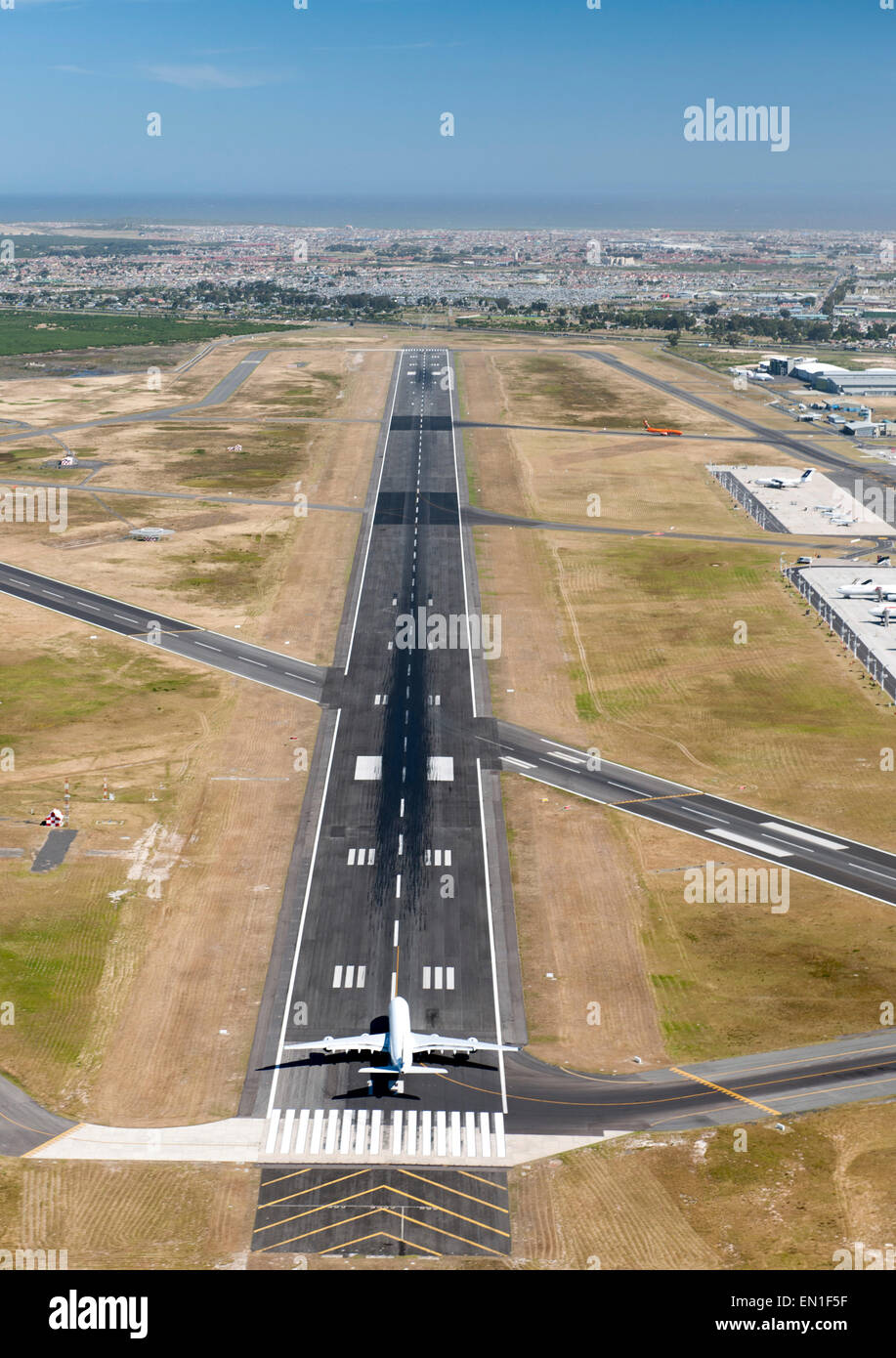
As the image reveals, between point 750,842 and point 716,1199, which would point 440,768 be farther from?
point 716,1199

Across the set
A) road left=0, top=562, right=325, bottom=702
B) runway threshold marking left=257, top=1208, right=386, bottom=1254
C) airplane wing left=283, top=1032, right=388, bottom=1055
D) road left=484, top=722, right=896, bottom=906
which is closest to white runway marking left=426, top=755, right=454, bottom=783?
road left=484, top=722, right=896, bottom=906

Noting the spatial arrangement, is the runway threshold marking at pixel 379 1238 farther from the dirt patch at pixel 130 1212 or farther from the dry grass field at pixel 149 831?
the dry grass field at pixel 149 831

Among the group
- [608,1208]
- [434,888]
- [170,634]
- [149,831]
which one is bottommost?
[608,1208]

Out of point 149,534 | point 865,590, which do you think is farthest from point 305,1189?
point 149,534

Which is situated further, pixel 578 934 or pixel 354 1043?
pixel 578 934

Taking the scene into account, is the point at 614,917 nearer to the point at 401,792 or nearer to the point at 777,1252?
the point at 401,792

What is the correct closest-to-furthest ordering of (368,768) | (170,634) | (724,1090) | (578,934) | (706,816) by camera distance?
(724,1090) → (578,934) → (706,816) → (368,768) → (170,634)

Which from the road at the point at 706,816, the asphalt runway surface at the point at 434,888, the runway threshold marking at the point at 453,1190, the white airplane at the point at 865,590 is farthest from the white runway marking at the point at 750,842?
the white airplane at the point at 865,590

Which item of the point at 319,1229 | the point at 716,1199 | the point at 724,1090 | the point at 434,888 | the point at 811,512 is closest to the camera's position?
the point at 319,1229
